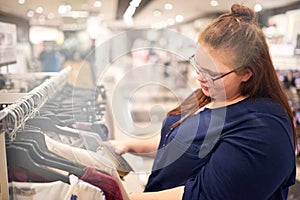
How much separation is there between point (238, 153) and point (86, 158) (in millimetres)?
428

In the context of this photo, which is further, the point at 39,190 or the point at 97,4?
the point at 97,4

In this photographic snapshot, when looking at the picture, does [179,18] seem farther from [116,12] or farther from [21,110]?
[21,110]

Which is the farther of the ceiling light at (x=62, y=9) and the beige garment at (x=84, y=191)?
the ceiling light at (x=62, y=9)

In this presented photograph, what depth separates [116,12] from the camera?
186 cm

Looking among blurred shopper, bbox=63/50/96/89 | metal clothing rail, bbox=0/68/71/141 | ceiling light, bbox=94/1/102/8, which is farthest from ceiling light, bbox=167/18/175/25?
metal clothing rail, bbox=0/68/71/141

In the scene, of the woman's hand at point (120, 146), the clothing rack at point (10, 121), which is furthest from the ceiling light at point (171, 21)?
the clothing rack at point (10, 121)

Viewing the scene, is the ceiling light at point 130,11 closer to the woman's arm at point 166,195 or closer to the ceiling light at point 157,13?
the ceiling light at point 157,13

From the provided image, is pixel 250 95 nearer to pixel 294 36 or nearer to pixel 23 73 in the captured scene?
pixel 23 73

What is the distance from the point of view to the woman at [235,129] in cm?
80

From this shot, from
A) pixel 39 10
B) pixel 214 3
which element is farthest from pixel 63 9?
pixel 214 3

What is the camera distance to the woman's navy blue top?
0.80 meters

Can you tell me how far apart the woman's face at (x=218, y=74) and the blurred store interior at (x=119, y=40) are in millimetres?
368

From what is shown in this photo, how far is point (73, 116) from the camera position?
1369mm

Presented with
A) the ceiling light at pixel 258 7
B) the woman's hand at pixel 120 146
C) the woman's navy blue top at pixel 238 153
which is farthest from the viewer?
the ceiling light at pixel 258 7
